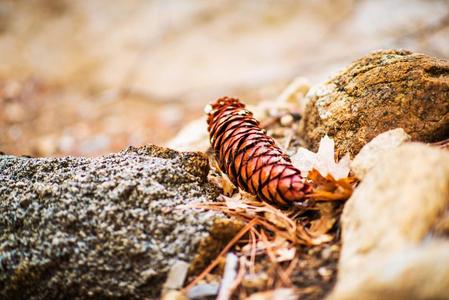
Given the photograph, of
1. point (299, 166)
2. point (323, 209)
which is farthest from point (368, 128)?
point (323, 209)

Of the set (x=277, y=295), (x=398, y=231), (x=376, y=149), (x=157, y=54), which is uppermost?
(x=157, y=54)

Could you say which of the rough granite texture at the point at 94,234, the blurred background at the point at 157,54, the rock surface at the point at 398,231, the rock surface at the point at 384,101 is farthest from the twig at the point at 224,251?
the blurred background at the point at 157,54

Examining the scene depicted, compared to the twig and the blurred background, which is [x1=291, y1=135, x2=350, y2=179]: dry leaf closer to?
the twig

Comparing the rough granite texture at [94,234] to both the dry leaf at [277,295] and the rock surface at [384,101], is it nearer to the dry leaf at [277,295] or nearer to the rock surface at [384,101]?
the dry leaf at [277,295]

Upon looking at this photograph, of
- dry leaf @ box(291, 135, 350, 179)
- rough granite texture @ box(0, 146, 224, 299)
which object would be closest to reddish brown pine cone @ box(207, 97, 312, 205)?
dry leaf @ box(291, 135, 350, 179)

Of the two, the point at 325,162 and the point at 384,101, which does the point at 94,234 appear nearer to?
the point at 325,162

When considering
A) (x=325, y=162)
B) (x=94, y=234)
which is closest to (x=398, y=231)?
(x=325, y=162)

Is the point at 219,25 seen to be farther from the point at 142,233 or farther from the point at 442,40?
the point at 142,233
